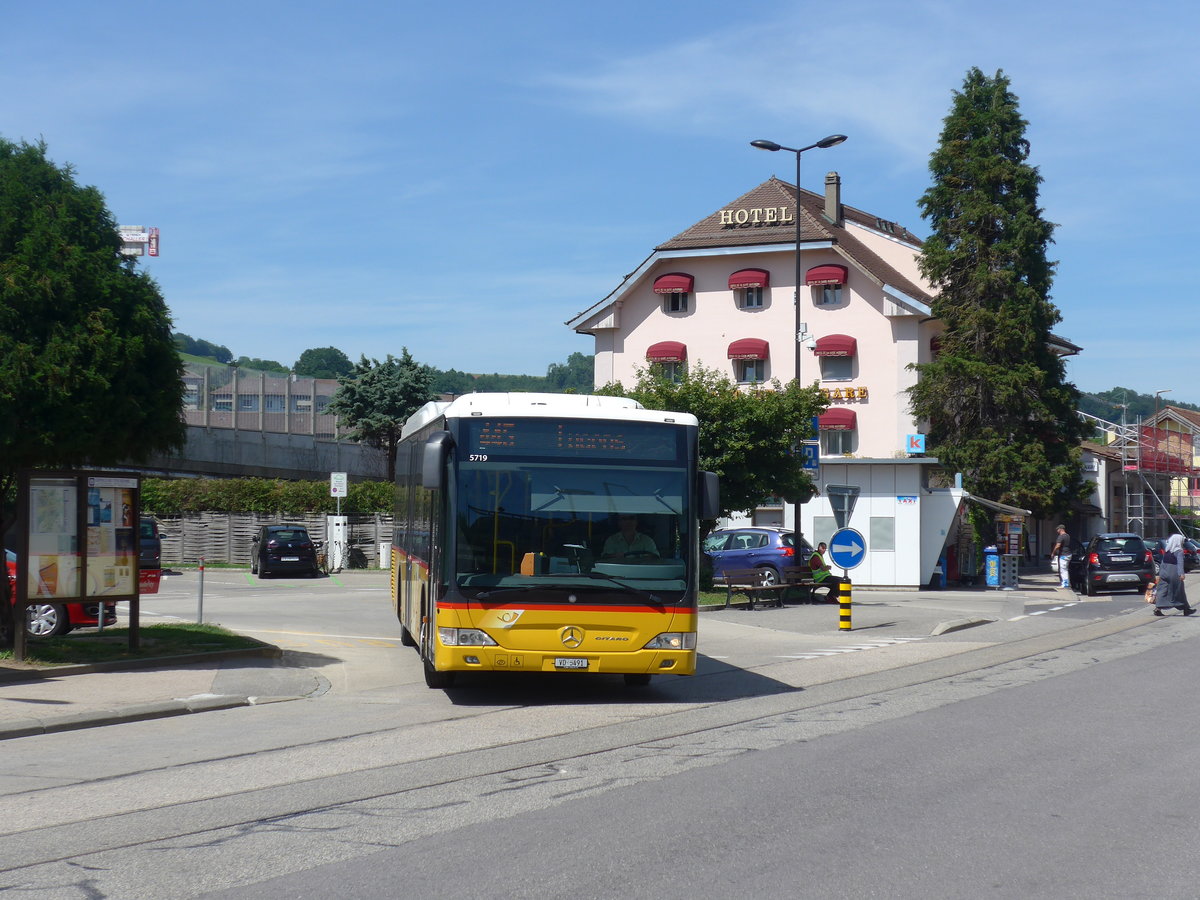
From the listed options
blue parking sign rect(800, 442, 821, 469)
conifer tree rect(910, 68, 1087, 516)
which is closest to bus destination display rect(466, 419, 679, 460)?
blue parking sign rect(800, 442, 821, 469)

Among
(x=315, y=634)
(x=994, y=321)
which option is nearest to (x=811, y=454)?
(x=315, y=634)

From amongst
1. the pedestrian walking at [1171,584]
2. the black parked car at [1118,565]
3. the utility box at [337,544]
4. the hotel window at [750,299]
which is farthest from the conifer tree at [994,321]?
the utility box at [337,544]

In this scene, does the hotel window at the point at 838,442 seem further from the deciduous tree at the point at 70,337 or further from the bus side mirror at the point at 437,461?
the bus side mirror at the point at 437,461

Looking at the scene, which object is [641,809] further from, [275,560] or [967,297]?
[967,297]

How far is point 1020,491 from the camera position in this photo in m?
48.5

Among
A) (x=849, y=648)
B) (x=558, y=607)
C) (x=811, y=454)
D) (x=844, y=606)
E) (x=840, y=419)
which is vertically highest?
(x=840, y=419)

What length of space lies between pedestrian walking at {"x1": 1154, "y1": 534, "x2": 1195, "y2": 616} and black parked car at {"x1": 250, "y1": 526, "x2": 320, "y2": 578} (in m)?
23.9

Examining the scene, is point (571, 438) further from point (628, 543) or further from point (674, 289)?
point (674, 289)

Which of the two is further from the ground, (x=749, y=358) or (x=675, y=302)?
(x=675, y=302)

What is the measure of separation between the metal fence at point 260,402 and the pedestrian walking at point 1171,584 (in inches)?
1413

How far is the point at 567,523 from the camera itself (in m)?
12.2

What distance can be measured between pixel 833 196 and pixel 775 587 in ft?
123

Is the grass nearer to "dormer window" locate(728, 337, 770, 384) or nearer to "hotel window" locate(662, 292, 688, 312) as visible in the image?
"dormer window" locate(728, 337, 770, 384)

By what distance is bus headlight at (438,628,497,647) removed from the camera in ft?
39.5
